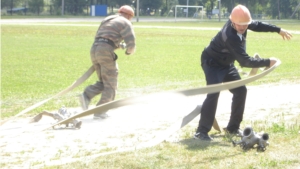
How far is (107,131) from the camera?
29.9 ft

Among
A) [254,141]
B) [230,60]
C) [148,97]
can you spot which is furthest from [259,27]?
[148,97]

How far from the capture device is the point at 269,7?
89.7 metres

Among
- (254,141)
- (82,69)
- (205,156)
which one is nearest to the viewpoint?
(205,156)

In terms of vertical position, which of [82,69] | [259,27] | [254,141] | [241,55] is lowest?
[82,69]

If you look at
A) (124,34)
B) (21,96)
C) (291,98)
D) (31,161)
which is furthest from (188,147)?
(21,96)

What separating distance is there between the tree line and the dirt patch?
7585 cm

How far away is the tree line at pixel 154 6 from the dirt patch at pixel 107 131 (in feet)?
249

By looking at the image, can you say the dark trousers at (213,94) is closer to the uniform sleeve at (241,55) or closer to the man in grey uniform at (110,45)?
the uniform sleeve at (241,55)

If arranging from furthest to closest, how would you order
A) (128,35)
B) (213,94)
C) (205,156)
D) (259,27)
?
(128,35) < (259,27) < (213,94) < (205,156)

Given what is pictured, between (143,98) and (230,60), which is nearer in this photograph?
(143,98)

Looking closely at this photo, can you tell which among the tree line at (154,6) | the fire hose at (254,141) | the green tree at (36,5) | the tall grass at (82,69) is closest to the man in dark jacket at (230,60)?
the fire hose at (254,141)

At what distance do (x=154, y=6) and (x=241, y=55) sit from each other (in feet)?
304

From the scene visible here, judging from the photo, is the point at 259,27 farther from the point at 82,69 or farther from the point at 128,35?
the point at 82,69

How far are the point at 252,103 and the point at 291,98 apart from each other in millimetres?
1087
